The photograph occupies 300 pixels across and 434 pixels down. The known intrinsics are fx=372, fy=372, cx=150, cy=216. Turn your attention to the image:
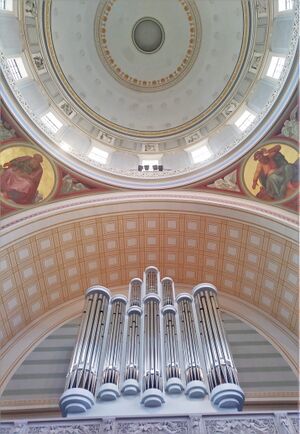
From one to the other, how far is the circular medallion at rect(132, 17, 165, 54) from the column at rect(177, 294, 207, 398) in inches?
569

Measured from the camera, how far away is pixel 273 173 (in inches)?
535

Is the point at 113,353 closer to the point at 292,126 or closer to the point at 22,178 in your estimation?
the point at 22,178

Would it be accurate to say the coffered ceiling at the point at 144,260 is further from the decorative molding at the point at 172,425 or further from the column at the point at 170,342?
the decorative molding at the point at 172,425

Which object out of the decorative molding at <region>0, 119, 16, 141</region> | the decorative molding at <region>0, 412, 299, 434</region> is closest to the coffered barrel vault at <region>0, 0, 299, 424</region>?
the decorative molding at <region>0, 119, 16, 141</region>

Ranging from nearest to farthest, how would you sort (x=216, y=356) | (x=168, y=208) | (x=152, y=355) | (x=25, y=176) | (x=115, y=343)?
1. (x=216, y=356)
2. (x=152, y=355)
3. (x=115, y=343)
4. (x=25, y=176)
5. (x=168, y=208)

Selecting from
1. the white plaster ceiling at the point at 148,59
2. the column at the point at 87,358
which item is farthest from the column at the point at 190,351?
the white plaster ceiling at the point at 148,59

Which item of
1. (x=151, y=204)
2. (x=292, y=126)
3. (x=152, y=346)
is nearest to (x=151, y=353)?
(x=152, y=346)

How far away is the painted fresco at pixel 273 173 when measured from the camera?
12.9 metres

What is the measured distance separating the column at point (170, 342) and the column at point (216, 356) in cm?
77

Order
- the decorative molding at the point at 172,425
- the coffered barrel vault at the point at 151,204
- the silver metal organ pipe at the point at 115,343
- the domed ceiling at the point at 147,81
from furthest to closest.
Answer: the domed ceiling at the point at 147,81, the coffered barrel vault at the point at 151,204, the silver metal organ pipe at the point at 115,343, the decorative molding at the point at 172,425

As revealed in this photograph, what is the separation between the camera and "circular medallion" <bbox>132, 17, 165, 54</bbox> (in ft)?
65.9

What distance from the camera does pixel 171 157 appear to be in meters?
18.0

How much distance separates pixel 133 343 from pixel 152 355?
894 mm

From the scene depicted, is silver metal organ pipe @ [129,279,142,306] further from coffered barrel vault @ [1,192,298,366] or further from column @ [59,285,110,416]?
coffered barrel vault @ [1,192,298,366]
